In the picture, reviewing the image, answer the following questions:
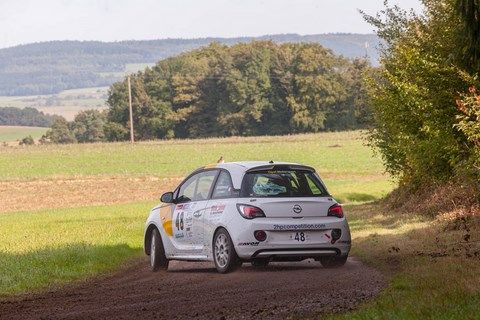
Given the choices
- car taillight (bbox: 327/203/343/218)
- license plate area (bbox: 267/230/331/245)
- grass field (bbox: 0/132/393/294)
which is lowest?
grass field (bbox: 0/132/393/294)

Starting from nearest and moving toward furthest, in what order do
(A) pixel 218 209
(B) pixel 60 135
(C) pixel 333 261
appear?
(A) pixel 218 209 → (C) pixel 333 261 → (B) pixel 60 135

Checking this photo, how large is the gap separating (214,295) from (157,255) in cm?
534

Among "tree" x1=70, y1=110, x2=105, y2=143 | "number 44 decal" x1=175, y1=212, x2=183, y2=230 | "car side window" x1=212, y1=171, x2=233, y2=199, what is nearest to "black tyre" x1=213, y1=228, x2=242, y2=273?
"car side window" x1=212, y1=171, x2=233, y2=199

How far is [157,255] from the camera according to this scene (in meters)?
18.2

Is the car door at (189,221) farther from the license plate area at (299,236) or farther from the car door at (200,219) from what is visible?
the license plate area at (299,236)

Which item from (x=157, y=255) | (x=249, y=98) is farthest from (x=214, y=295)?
(x=249, y=98)

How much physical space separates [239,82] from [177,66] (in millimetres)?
14256

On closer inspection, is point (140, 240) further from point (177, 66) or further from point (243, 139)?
point (177, 66)

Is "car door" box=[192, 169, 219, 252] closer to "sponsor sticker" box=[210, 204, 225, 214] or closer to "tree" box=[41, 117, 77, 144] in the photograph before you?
"sponsor sticker" box=[210, 204, 225, 214]

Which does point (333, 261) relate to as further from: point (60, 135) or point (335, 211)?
point (60, 135)

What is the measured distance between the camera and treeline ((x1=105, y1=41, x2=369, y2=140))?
131250mm

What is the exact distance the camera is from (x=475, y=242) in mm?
19578

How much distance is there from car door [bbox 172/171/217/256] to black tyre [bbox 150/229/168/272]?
57 cm

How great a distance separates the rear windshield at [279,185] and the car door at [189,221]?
3.12ft
